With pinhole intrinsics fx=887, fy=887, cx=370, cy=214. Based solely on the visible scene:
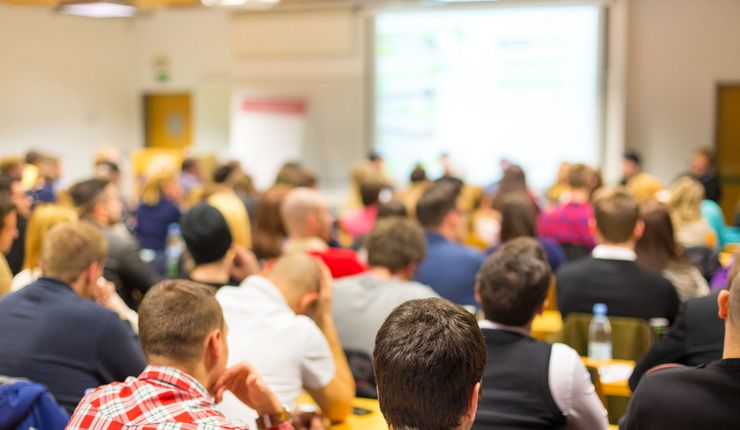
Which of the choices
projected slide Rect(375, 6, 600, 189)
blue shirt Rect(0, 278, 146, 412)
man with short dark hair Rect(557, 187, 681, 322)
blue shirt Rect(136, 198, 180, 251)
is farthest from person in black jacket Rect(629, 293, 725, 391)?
projected slide Rect(375, 6, 600, 189)

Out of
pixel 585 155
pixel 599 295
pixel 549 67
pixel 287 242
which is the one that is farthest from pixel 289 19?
pixel 599 295

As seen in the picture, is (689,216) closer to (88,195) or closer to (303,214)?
(303,214)

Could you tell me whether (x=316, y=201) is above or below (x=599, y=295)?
above

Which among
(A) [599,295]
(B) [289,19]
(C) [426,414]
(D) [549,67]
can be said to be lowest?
(A) [599,295]

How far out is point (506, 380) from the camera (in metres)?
2.60

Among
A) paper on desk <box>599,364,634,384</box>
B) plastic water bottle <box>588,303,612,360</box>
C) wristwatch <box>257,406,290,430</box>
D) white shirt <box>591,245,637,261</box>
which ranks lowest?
paper on desk <box>599,364,634,384</box>

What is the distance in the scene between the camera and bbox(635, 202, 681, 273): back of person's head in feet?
16.3

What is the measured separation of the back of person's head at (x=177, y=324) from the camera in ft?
7.54

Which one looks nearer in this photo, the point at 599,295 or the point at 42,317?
the point at 42,317

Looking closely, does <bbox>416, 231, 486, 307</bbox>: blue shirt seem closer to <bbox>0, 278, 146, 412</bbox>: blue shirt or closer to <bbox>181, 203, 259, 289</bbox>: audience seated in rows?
Answer: <bbox>181, 203, 259, 289</bbox>: audience seated in rows

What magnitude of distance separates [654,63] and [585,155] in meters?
1.59

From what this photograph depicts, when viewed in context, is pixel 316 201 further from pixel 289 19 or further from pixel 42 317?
pixel 289 19

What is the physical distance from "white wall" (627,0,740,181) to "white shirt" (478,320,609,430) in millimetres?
9995

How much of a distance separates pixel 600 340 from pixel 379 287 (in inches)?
41.6
